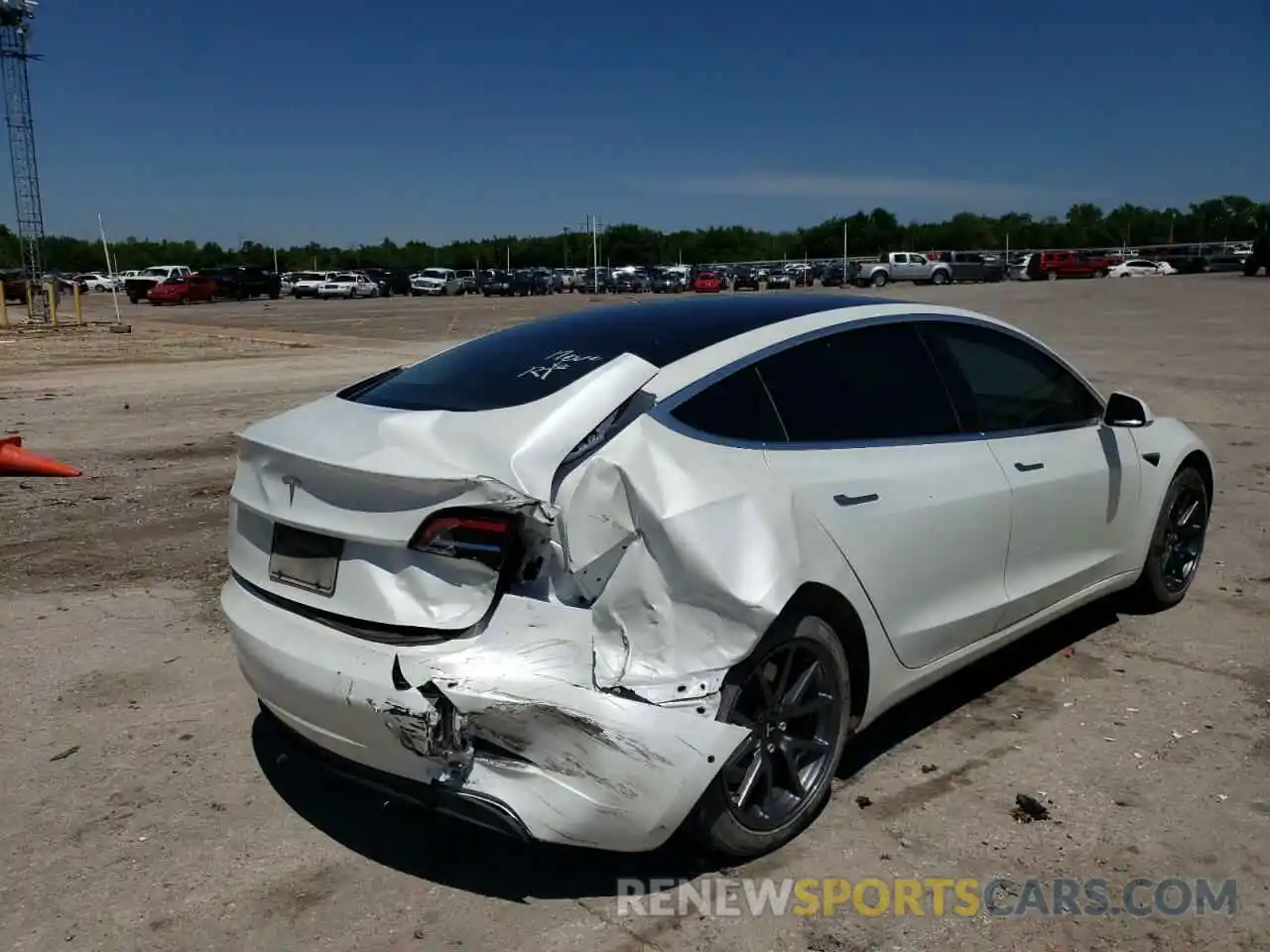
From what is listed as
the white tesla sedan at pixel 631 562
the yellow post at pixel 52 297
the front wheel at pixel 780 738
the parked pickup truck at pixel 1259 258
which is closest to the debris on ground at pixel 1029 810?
the white tesla sedan at pixel 631 562

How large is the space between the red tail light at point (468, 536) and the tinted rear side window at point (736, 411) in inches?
26.6

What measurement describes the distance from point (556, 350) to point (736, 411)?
0.75m

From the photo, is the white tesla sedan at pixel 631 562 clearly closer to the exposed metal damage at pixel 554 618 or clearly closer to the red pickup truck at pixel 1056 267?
the exposed metal damage at pixel 554 618

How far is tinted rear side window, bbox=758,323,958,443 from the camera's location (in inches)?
144

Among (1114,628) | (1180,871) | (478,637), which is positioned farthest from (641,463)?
(1114,628)

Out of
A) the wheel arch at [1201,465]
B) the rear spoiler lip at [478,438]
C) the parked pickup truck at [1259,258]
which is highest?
the parked pickup truck at [1259,258]

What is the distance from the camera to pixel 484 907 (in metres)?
3.15

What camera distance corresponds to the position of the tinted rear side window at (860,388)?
3.65 m

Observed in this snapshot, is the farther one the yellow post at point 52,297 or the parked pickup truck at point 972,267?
the parked pickup truck at point 972,267

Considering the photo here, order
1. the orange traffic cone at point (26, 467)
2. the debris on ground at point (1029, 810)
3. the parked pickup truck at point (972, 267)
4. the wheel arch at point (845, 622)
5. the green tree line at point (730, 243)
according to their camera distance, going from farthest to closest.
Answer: the green tree line at point (730, 243)
the parked pickup truck at point (972, 267)
the orange traffic cone at point (26, 467)
the debris on ground at point (1029, 810)
the wheel arch at point (845, 622)

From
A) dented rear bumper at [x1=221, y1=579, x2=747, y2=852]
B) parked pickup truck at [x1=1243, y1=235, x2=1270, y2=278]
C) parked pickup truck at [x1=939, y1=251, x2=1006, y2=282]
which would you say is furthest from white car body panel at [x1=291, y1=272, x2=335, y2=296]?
dented rear bumper at [x1=221, y1=579, x2=747, y2=852]

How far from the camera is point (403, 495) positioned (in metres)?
3.03

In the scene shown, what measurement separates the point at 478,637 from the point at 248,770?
5.32 ft

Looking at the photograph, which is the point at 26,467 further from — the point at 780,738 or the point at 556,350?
the point at 780,738
